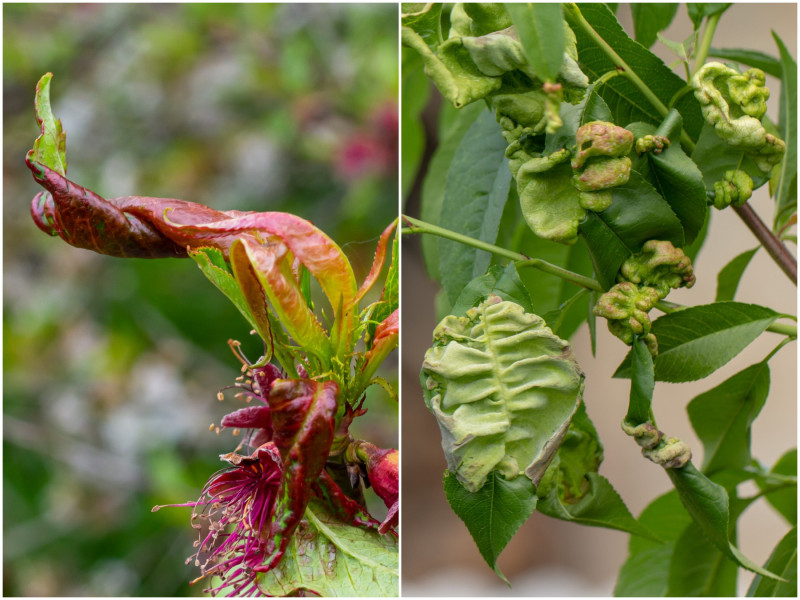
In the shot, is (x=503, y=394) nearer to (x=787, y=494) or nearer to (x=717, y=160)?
(x=717, y=160)

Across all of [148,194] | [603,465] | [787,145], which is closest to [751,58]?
[787,145]

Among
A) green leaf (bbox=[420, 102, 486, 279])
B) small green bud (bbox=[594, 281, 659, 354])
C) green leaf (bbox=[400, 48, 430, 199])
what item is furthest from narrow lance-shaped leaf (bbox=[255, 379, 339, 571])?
green leaf (bbox=[400, 48, 430, 199])

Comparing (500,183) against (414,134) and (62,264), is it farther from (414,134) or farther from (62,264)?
(62,264)

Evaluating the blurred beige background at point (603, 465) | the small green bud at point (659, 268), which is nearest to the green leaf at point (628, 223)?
the small green bud at point (659, 268)

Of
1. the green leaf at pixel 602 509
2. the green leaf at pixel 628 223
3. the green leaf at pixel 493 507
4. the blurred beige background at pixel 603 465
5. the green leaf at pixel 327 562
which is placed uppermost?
the green leaf at pixel 628 223

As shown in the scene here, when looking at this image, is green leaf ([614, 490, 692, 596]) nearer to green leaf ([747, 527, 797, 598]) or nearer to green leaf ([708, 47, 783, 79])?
green leaf ([747, 527, 797, 598])

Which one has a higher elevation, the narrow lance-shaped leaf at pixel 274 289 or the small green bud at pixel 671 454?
the narrow lance-shaped leaf at pixel 274 289

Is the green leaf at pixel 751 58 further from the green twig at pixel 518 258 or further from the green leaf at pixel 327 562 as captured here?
the green leaf at pixel 327 562
